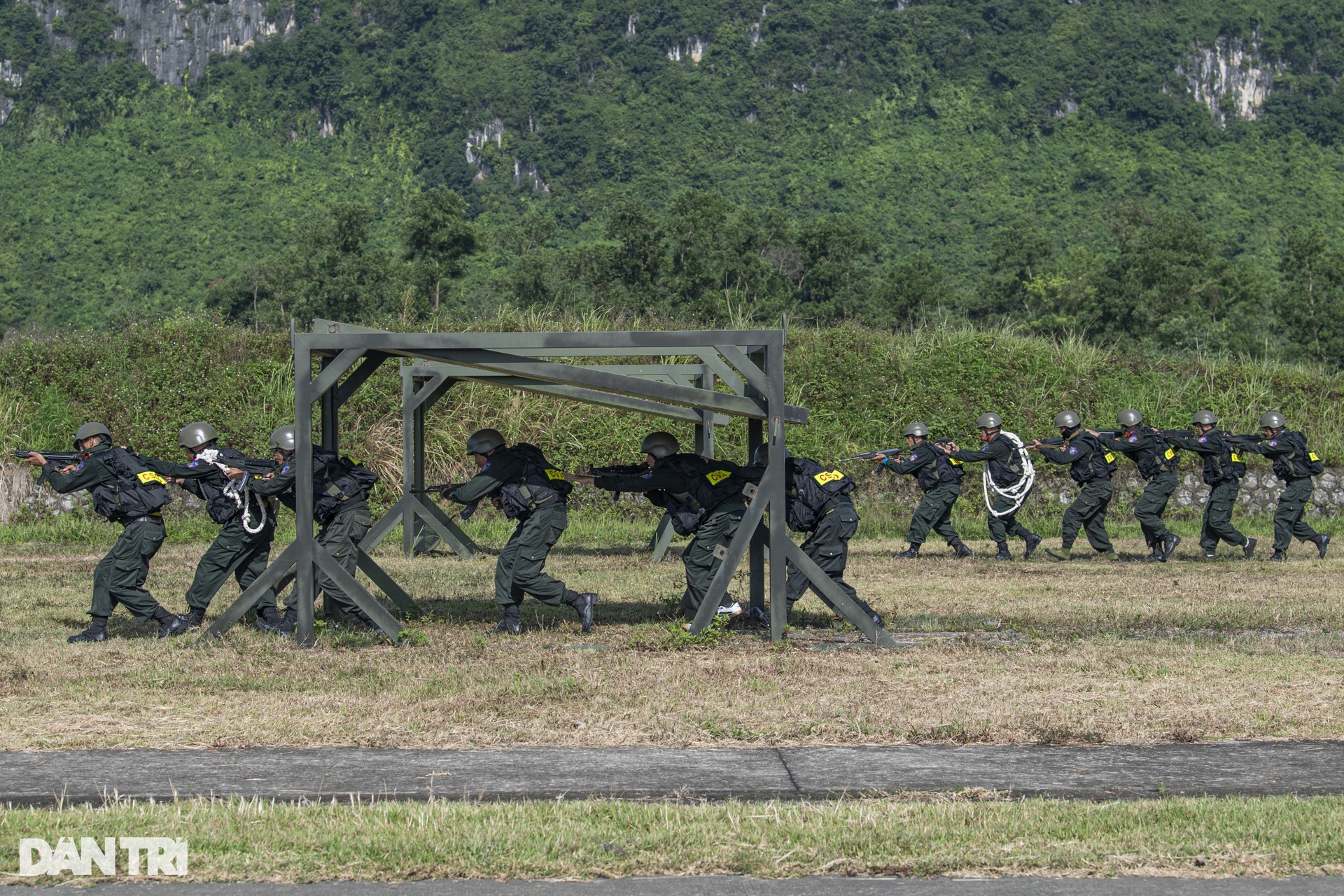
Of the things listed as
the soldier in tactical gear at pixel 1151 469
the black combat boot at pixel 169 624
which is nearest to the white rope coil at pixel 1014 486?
the soldier in tactical gear at pixel 1151 469

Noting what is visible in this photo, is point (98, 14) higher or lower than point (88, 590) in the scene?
higher

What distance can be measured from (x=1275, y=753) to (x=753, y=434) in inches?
235

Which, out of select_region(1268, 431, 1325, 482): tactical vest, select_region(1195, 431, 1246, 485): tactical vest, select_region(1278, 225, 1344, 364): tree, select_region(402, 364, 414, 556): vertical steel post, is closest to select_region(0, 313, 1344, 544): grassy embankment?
select_region(402, 364, 414, 556): vertical steel post

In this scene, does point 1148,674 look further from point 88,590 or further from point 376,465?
point 376,465

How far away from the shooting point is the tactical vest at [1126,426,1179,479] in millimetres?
18891

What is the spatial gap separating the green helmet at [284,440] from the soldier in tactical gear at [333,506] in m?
0.12

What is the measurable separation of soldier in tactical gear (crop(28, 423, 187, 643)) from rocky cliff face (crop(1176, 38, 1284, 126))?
263 ft

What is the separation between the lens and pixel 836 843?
19.5 ft

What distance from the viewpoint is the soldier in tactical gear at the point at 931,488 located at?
62.3 ft

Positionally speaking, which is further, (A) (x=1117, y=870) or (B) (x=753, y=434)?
(B) (x=753, y=434)

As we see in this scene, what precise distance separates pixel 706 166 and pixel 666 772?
234 ft

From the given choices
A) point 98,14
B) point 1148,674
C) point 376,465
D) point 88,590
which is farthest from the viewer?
point 98,14

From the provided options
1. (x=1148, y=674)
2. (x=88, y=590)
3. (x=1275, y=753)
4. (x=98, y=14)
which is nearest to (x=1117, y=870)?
(x=1275, y=753)

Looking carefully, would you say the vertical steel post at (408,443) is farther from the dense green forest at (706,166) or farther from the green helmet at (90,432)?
the dense green forest at (706,166)
